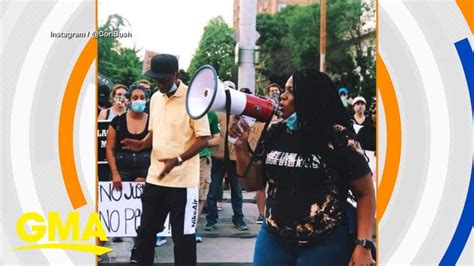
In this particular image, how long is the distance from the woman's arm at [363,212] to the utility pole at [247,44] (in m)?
7.02

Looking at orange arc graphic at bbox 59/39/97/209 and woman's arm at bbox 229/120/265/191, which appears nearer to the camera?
woman's arm at bbox 229/120/265/191

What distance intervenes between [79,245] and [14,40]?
175 cm

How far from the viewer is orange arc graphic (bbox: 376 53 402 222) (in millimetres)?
5719

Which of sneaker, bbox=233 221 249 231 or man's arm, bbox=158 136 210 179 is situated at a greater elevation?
man's arm, bbox=158 136 210 179

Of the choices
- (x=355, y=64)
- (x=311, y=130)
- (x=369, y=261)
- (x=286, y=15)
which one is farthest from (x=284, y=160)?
(x=286, y=15)

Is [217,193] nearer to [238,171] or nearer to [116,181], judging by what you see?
[116,181]

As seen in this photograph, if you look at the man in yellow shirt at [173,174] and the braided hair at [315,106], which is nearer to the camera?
the braided hair at [315,106]

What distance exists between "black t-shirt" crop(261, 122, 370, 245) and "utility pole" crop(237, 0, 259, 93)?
6975 millimetres

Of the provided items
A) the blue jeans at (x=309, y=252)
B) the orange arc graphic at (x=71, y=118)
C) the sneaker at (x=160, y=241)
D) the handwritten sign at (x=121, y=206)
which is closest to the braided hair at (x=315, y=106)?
the blue jeans at (x=309, y=252)

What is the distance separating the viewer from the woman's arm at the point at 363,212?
302 cm

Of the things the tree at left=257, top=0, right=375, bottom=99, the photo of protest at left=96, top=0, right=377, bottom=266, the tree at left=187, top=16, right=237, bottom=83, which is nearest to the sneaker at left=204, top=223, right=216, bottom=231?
the photo of protest at left=96, top=0, right=377, bottom=266

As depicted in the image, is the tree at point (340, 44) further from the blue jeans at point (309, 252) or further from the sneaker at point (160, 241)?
the blue jeans at point (309, 252)

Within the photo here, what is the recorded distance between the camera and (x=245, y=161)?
330cm

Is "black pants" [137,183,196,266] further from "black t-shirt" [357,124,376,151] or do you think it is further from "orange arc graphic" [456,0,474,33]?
"black t-shirt" [357,124,376,151]
